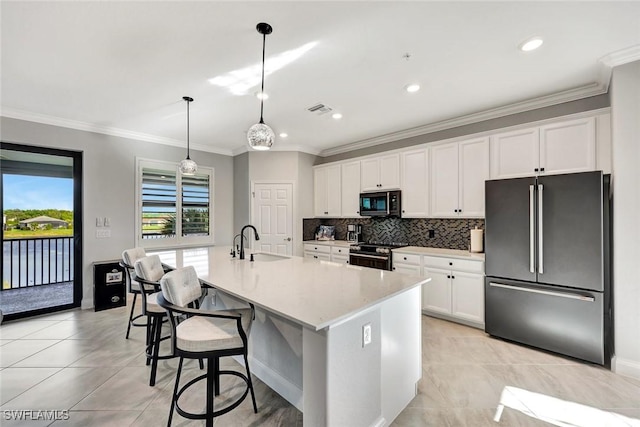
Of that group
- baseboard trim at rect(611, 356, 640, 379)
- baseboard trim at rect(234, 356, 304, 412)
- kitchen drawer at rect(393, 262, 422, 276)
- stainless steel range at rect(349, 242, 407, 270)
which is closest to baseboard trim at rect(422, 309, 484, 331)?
kitchen drawer at rect(393, 262, 422, 276)

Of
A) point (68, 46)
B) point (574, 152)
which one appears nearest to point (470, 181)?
point (574, 152)

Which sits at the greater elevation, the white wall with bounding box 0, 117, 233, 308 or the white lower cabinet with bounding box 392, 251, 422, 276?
the white wall with bounding box 0, 117, 233, 308

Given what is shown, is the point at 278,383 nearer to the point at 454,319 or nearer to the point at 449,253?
the point at 454,319

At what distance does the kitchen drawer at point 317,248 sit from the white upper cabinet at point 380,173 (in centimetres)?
123

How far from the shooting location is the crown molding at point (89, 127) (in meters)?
3.58

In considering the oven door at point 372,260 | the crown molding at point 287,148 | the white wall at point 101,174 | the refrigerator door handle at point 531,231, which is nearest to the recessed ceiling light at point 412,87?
the refrigerator door handle at point 531,231

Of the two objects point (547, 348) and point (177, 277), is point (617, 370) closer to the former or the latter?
point (547, 348)

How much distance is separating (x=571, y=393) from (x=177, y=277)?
9.92 feet

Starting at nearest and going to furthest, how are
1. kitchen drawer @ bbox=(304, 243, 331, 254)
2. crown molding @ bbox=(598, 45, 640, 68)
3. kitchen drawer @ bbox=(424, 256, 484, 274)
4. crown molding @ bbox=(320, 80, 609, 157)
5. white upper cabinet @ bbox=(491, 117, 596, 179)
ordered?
crown molding @ bbox=(598, 45, 640, 68), white upper cabinet @ bbox=(491, 117, 596, 179), crown molding @ bbox=(320, 80, 609, 157), kitchen drawer @ bbox=(424, 256, 484, 274), kitchen drawer @ bbox=(304, 243, 331, 254)

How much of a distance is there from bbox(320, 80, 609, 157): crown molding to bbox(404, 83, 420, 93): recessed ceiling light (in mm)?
1209

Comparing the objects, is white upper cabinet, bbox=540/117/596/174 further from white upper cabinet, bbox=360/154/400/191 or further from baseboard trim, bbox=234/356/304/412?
baseboard trim, bbox=234/356/304/412

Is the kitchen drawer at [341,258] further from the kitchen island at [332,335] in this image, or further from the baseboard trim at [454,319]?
the kitchen island at [332,335]

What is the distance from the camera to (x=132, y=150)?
4.54m

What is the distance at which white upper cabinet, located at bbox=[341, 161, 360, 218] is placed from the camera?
4.87m
